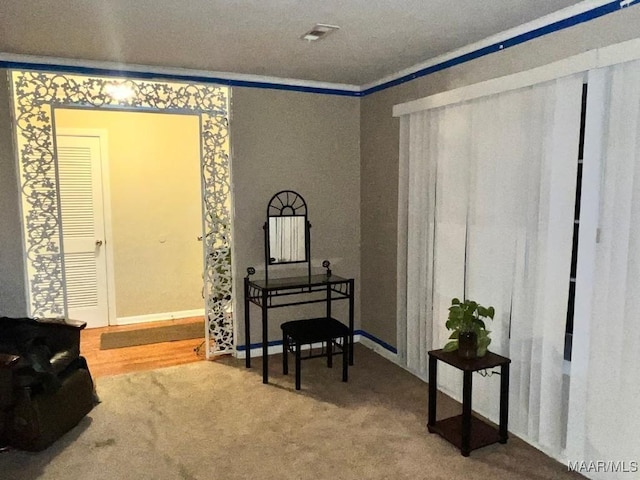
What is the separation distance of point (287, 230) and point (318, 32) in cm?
179

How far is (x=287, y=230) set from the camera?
13.9 ft

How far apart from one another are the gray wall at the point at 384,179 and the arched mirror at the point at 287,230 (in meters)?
0.58

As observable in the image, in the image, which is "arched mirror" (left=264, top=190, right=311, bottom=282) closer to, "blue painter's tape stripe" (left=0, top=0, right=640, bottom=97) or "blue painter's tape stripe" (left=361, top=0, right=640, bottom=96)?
"blue painter's tape stripe" (left=0, top=0, right=640, bottom=97)

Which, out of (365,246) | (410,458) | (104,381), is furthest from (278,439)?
(365,246)

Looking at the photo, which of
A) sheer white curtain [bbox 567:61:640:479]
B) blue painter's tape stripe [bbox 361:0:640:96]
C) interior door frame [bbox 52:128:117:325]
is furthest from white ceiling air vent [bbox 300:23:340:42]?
interior door frame [bbox 52:128:117:325]

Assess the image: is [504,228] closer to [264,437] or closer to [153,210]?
[264,437]

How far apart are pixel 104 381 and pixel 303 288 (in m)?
1.69

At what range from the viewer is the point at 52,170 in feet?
11.8

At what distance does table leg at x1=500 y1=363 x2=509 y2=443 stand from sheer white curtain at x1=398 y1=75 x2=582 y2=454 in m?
0.12

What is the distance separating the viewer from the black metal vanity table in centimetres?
376

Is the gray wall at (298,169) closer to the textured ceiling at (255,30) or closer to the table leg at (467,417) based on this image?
the textured ceiling at (255,30)

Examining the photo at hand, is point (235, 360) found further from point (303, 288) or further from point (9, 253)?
point (9, 253)

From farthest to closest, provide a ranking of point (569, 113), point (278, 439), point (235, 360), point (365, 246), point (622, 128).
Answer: point (365, 246)
point (235, 360)
point (278, 439)
point (569, 113)
point (622, 128)

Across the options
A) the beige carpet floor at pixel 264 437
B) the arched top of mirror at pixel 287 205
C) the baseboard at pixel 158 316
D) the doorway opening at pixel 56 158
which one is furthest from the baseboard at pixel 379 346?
the baseboard at pixel 158 316
